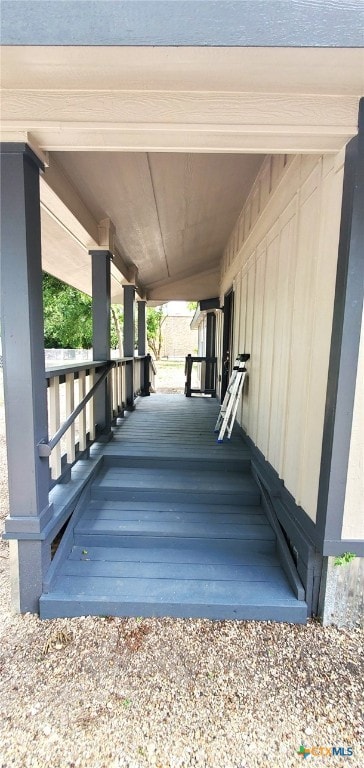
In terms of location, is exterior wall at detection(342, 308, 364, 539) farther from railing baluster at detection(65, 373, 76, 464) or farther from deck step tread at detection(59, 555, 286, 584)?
railing baluster at detection(65, 373, 76, 464)

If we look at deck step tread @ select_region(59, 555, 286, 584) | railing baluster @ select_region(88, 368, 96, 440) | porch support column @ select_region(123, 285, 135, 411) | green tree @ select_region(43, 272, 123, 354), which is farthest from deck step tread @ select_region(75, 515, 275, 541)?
green tree @ select_region(43, 272, 123, 354)

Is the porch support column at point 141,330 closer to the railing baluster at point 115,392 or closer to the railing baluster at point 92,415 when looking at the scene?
the railing baluster at point 115,392

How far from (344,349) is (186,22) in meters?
1.43

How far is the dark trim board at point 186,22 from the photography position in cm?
108

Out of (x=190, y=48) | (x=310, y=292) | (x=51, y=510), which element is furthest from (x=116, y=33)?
(x=51, y=510)

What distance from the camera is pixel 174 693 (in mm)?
1430

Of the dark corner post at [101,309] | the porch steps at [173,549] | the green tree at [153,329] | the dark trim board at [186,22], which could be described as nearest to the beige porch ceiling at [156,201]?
the dark corner post at [101,309]

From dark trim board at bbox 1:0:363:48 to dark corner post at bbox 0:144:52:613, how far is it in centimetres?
61

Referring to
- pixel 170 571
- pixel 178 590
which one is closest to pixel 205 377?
pixel 170 571

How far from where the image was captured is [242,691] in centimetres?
144

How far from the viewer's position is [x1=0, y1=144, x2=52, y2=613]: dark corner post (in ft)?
5.44

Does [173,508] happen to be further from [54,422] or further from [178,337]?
[178,337]

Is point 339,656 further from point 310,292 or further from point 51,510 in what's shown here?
point 310,292

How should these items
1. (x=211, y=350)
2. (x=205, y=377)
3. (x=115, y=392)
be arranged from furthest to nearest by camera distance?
(x=211, y=350) → (x=205, y=377) → (x=115, y=392)
